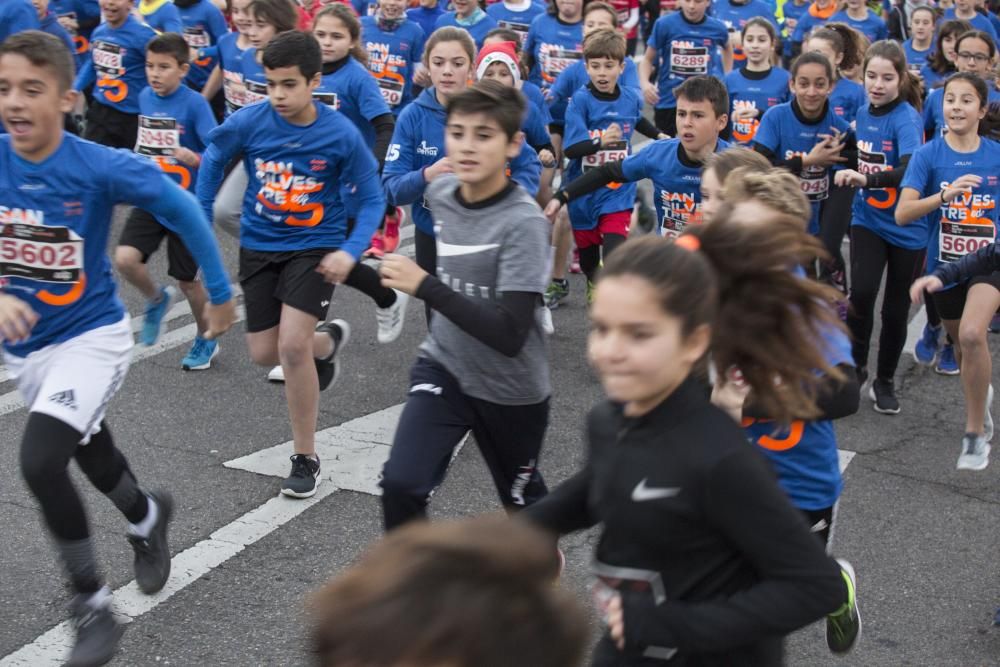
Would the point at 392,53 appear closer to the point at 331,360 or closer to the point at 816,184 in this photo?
the point at 816,184

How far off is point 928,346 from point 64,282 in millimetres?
5388

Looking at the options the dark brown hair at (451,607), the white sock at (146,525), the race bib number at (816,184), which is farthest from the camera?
the race bib number at (816,184)

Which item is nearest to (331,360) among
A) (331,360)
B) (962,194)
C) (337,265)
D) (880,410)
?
(331,360)

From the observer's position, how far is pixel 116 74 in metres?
9.46

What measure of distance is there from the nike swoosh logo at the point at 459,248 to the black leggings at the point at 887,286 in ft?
11.5

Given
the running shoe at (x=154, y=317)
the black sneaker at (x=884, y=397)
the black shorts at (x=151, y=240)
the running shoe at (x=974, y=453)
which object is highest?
the black shorts at (x=151, y=240)

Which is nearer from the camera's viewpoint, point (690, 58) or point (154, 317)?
point (154, 317)

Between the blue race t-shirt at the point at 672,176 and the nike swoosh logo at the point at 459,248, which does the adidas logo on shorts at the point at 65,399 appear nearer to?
the nike swoosh logo at the point at 459,248

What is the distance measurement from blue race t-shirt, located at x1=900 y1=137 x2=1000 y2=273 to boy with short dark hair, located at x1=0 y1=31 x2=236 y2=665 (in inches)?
150

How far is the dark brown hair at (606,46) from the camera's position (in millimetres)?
8422

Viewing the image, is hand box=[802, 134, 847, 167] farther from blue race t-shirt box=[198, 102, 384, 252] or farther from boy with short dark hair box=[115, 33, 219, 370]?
boy with short dark hair box=[115, 33, 219, 370]

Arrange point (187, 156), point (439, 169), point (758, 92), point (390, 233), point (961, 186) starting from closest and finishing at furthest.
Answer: point (439, 169), point (961, 186), point (187, 156), point (390, 233), point (758, 92)

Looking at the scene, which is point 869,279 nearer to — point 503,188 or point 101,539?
point 503,188

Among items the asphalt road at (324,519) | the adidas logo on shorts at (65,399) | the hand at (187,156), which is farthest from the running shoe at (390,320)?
the adidas logo on shorts at (65,399)
